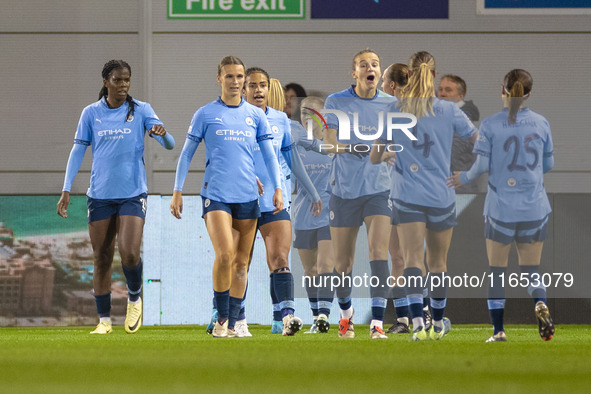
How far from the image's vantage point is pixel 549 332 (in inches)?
291

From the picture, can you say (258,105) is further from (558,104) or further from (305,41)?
(558,104)

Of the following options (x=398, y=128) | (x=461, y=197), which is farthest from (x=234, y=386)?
(x=461, y=197)

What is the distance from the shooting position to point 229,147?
25.3 feet

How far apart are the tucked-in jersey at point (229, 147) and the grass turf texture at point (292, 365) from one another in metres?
1.03

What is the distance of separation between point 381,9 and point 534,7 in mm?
1728

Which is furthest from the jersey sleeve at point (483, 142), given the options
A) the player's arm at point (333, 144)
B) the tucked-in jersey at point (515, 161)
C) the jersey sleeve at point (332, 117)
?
the jersey sleeve at point (332, 117)

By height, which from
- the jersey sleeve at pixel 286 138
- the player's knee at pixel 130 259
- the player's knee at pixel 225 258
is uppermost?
the jersey sleeve at pixel 286 138

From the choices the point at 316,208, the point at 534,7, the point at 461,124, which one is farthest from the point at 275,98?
the point at 534,7

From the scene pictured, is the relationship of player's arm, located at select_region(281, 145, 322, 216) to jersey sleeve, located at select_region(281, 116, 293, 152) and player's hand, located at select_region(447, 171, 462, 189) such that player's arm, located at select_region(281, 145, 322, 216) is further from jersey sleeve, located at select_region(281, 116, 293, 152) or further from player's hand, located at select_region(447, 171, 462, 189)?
player's hand, located at select_region(447, 171, 462, 189)

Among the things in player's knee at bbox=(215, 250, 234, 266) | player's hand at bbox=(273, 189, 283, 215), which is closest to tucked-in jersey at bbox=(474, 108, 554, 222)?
player's hand at bbox=(273, 189, 283, 215)

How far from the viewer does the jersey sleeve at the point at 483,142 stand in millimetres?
7426

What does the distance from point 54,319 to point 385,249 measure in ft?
14.9

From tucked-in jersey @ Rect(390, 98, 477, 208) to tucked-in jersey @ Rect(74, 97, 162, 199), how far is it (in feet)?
7.16

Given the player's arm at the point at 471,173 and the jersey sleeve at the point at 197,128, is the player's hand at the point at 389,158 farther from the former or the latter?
the jersey sleeve at the point at 197,128
